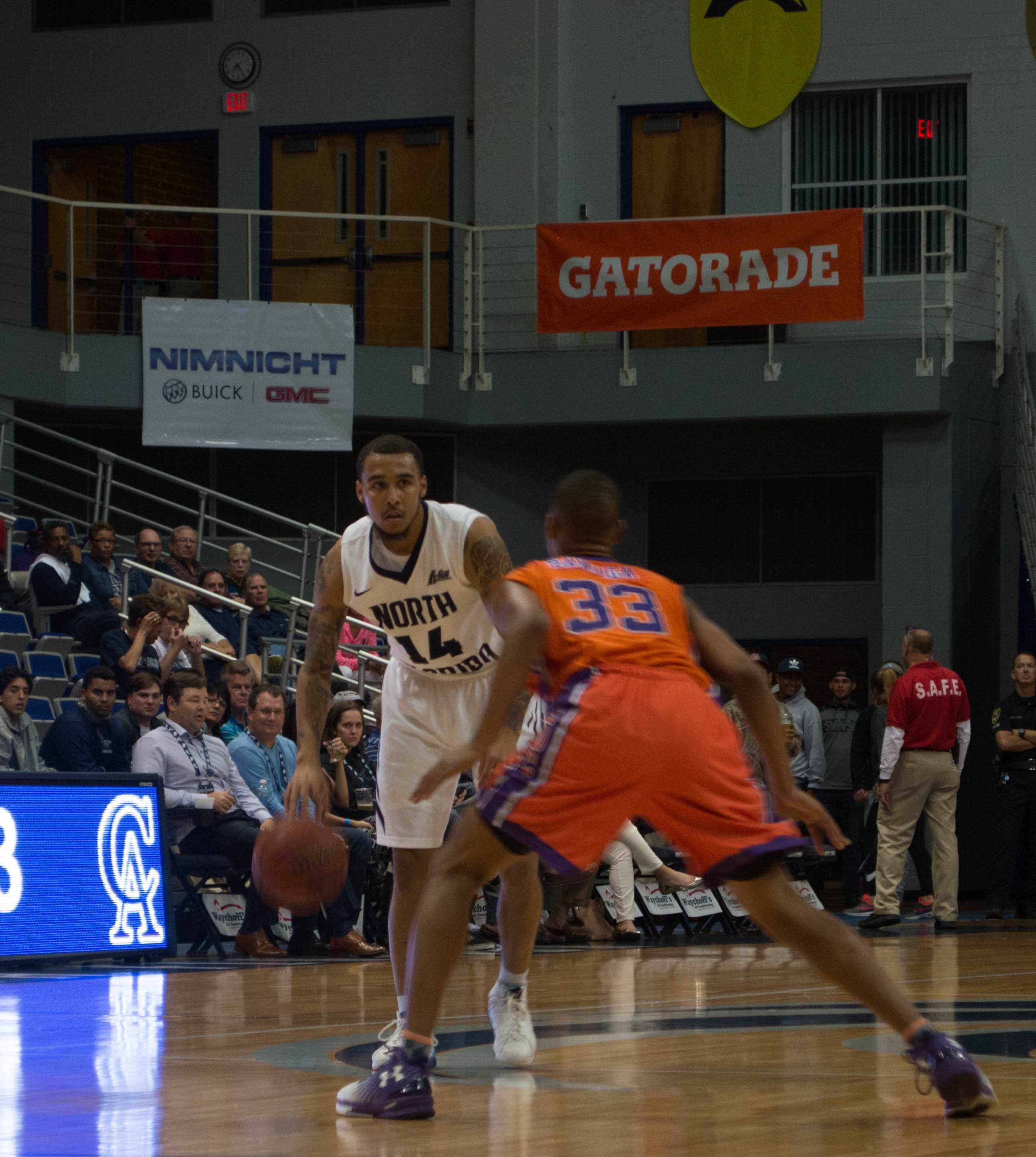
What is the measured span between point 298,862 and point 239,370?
12.4 metres

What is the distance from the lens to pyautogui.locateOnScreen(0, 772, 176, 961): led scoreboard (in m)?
9.39

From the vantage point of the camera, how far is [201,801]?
10.8 m

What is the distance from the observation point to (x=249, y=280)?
1797 centimetres

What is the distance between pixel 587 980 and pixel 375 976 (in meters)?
1.10

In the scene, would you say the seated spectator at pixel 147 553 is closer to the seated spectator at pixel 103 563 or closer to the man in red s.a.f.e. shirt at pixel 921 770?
the seated spectator at pixel 103 563

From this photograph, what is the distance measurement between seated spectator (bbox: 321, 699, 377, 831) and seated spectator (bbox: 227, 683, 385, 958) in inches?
9.8

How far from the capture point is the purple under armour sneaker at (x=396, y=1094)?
4641mm

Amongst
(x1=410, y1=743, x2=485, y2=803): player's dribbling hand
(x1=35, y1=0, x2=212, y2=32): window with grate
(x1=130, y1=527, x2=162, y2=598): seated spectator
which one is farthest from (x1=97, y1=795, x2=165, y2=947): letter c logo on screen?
(x1=35, y1=0, x2=212, y2=32): window with grate

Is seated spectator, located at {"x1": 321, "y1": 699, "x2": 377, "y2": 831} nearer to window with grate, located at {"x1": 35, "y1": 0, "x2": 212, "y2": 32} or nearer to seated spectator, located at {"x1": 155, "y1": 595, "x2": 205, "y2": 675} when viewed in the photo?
seated spectator, located at {"x1": 155, "y1": 595, "x2": 205, "y2": 675}

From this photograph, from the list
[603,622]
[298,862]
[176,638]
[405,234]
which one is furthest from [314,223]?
[603,622]

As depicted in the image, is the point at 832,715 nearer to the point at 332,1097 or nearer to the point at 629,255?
the point at 629,255

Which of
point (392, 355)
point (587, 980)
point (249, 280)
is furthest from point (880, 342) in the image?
point (587, 980)

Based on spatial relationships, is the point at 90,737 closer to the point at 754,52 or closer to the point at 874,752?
the point at 874,752

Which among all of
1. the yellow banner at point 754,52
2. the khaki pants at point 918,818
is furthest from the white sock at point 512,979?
the yellow banner at point 754,52
